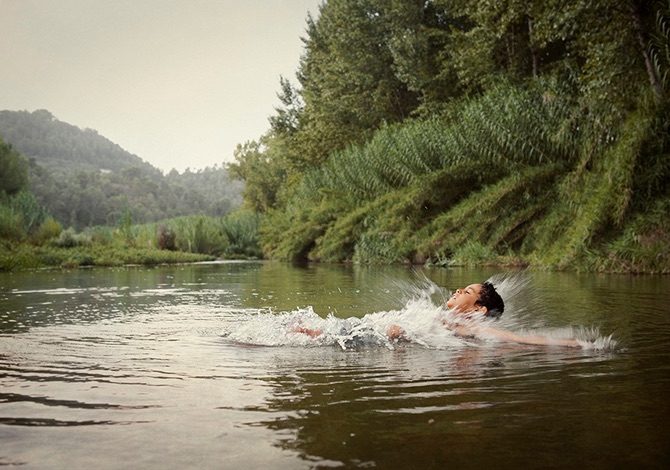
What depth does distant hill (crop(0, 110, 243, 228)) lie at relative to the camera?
72125 mm

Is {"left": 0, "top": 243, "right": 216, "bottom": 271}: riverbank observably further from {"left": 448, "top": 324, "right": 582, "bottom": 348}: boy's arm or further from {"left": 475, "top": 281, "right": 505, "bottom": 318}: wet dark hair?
{"left": 448, "top": 324, "right": 582, "bottom": 348}: boy's arm

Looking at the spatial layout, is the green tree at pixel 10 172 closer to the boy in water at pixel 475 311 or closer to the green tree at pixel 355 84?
the green tree at pixel 355 84

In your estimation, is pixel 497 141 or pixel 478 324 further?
pixel 497 141

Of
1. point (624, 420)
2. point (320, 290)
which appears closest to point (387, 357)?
point (624, 420)

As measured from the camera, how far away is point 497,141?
16.3 meters

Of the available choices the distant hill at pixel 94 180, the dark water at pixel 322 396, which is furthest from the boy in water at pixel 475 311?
the distant hill at pixel 94 180

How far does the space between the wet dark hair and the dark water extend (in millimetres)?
451

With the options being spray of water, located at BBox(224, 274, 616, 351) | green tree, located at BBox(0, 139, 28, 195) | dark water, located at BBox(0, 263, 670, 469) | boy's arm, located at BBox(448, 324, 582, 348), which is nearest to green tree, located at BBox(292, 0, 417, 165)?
spray of water, located at BBox(224, 274, 616, 351)

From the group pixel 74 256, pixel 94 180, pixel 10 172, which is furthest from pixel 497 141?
pixel 94 180

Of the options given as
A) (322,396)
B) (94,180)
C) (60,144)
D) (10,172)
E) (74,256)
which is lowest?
(322,396)

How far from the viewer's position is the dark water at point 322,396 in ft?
6.60

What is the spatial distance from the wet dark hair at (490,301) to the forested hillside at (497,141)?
7.08 metres

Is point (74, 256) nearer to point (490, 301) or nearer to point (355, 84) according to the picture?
point (355, 84)

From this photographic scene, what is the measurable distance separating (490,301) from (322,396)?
281 cm
